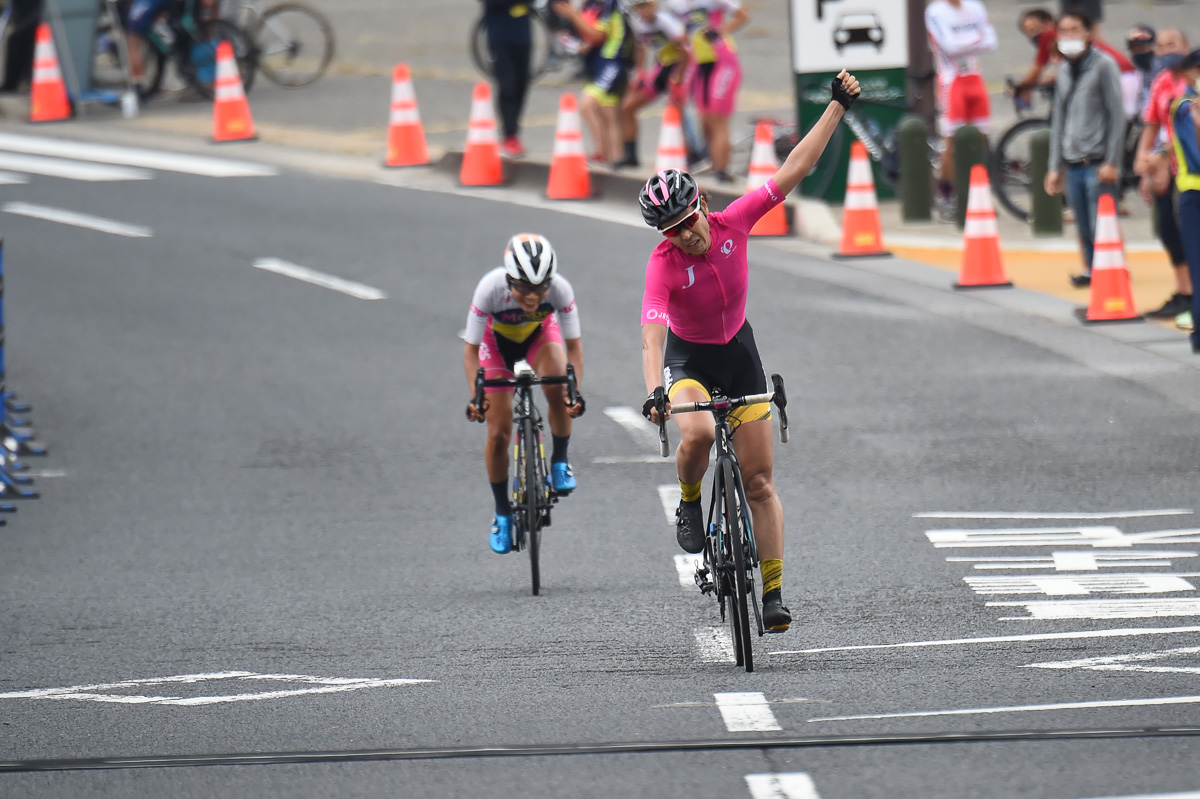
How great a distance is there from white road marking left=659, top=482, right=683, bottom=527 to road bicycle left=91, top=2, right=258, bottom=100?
1362cm

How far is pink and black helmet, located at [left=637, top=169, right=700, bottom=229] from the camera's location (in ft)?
24.0

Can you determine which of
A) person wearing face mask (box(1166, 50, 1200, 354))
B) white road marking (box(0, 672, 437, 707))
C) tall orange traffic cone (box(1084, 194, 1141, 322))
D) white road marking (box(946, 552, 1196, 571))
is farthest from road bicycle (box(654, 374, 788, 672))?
tall orange traffic cone (box(1084, 194, 1141, 322))

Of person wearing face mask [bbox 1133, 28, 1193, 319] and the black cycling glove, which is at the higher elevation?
the black cycling glove

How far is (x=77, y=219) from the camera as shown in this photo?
1927cm

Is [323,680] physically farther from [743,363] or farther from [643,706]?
[743,363]

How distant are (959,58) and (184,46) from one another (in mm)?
10646

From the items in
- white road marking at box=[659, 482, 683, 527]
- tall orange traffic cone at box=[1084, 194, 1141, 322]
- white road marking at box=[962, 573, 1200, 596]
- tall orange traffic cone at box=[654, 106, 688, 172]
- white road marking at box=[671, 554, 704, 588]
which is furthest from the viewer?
tall orange traffic cone at box=[654, 106, 688, 172]

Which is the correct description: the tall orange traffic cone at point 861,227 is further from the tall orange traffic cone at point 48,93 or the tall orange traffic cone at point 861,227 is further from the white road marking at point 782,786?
the tall orange traffic cone at point 48,93

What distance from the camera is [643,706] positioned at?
22.5 ft

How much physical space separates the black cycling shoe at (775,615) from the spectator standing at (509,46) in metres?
12.8

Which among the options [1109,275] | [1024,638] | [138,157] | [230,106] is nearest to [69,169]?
[138,157]

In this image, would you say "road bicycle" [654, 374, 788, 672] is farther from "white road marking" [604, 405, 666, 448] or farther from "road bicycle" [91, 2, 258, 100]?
"road bicycle" [91, 2, 258, 100]

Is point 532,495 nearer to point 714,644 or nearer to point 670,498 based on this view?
point 714,644

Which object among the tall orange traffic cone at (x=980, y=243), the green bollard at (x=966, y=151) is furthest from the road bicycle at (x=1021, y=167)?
the tall orange traffic cone at (x=980, y=243)
